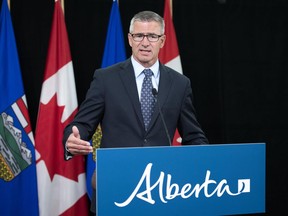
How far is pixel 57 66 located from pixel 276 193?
2.38 m

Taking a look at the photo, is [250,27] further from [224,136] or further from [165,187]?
[165,187]

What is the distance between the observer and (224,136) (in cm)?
388

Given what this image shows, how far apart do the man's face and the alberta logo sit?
172cm

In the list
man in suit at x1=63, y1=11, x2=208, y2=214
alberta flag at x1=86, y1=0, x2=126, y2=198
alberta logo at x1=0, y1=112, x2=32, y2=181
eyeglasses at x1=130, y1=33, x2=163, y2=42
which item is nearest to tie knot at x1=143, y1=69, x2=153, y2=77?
man in suit at x1=63, y1=11, x2=208, y2=214

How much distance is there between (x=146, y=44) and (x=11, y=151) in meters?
1.84

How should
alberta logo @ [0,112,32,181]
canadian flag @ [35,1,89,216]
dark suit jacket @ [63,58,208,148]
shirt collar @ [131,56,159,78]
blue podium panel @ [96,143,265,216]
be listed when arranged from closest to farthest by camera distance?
blue podium panel @ [96,143,265,216]
dark suit jacket @ [63,58,208,148]
shirt collar @ [131,56,159,78]
alberta logo @ [0,112,32,181]
canadian flag @ [35,1,89,216]

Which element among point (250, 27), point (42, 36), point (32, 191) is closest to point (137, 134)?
point (32, 191)

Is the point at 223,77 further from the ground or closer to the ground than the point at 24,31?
closer to the ground

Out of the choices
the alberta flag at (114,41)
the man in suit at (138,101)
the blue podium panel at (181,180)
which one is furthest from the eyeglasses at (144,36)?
the alberta flag at (114,41)

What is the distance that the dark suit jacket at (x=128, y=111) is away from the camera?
1.76 m

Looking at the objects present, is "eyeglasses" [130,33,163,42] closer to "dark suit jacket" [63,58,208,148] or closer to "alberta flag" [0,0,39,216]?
→ "dark suit jacket" [63,58,208,148]

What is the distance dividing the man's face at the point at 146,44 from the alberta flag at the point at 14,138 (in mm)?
1731

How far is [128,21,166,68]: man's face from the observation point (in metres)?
1.78

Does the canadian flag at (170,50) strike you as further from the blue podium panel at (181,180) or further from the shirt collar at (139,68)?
the blue podium panel at (181,180)
